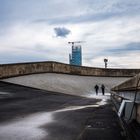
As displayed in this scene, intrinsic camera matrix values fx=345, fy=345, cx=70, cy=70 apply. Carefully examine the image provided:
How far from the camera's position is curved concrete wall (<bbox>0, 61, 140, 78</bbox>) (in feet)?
157

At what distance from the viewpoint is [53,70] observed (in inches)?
2377

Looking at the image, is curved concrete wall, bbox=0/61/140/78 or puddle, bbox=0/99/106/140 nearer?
puddle, bbox=0/99/106/140

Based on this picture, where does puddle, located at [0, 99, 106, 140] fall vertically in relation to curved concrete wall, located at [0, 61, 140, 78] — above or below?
below

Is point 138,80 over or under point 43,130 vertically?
over

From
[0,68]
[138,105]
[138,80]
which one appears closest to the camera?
[138,80]

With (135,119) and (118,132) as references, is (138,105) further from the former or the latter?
(118,132)

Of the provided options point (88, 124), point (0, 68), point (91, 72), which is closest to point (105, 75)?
point (91, 72)

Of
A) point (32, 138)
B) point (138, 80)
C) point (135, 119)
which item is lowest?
point (32, 138)

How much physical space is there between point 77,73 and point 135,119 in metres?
61.2

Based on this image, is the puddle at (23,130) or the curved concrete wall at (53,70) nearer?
the puddle at (23,130)

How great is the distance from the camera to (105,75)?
7569 centimetres

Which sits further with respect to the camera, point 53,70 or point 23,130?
point 53,70

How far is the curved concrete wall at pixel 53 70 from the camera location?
4797 centimetres

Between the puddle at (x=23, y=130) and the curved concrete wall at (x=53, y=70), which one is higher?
the curved concrete wall at (x=53, y=70)
